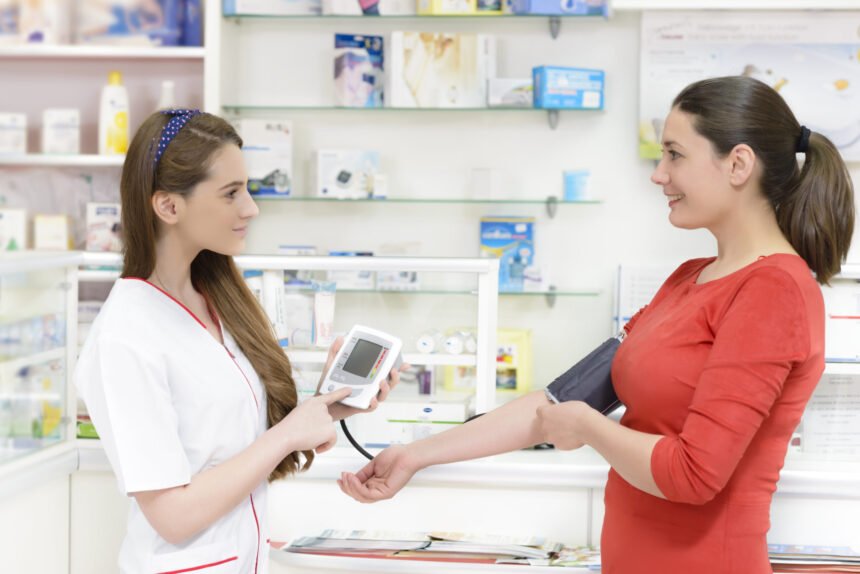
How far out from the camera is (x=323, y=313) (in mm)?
2271

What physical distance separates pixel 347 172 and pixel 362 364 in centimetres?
210

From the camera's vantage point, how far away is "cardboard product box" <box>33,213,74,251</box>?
3.65 meters

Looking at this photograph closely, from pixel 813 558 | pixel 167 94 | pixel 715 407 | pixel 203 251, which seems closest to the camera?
pixel 715 407

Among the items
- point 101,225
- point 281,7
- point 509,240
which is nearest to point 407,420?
point 509,240

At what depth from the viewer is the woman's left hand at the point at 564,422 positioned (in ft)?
4.91

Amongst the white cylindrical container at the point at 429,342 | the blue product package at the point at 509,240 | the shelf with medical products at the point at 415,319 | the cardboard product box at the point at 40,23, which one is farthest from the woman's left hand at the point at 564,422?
the cardboard product box at the point at 40,23

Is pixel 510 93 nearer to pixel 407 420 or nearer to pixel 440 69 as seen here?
pixel 440 69

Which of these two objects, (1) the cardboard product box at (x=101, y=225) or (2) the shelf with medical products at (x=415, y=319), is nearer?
(2) the shelf with medical products at (x=415, y=319)

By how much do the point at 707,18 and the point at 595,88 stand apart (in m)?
0.51

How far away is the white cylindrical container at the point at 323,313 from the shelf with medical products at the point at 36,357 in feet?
1.80

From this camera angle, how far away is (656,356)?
4.84ft

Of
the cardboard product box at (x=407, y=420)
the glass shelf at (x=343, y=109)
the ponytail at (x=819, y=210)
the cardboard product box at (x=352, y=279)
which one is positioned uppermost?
the glass shelf at (x=343, y=109)

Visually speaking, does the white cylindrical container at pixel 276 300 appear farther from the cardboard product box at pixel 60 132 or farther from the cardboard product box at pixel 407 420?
the cardboard product box at pixel 60 132

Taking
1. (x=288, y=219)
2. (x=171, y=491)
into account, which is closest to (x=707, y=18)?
(x=288, y=219)
